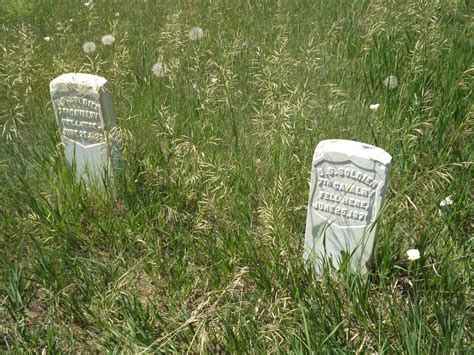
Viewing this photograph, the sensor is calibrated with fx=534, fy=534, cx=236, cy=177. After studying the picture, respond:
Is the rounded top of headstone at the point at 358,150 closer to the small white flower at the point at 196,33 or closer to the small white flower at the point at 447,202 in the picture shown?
the small white flower at the point at 447,202

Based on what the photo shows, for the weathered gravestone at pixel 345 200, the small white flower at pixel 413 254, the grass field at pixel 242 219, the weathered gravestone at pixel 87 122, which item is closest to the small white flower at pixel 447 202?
the grass field at pixel 242 219

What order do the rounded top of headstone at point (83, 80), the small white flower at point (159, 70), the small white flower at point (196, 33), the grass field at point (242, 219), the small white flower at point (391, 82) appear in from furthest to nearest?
the small white flower at point (196, 33)
the small white flower at point (159, 70)
the small white flower at point (391, 82)
the rounded top of headstone at point (83, 80)
the grass field at point (242, 219)

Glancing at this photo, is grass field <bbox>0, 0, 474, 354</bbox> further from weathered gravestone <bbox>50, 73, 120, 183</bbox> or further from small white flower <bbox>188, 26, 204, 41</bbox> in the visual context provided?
small white flower <bbox>188, 26, 204, 41</bbox>

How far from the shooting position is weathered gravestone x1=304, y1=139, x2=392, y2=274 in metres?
2.08

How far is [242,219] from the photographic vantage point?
2.51 metres

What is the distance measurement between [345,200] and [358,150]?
23 centimetres

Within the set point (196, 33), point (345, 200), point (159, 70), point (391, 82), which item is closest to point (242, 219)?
point (345, 200)

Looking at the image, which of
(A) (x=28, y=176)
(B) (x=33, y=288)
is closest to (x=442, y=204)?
(B) (x=33, y=288)

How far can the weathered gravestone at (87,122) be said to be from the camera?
2.61 meters

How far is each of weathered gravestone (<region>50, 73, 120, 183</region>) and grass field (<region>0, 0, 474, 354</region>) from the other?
94 millimetres

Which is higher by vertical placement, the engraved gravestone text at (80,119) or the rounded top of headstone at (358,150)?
the rounded top of headstone at (358,150)

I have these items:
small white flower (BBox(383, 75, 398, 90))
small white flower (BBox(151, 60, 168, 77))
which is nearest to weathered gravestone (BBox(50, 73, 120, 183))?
small white flower (BBox(151, 60, 168, 77))

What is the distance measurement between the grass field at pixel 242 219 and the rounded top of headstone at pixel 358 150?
0.21 metres

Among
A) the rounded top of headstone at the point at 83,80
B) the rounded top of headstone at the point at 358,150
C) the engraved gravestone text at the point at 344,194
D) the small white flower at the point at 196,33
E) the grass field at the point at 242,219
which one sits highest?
the rounded top of headstone at the point at 83,80
